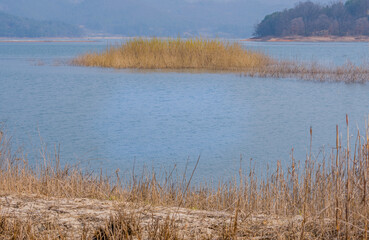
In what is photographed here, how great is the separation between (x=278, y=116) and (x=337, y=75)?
789 cm

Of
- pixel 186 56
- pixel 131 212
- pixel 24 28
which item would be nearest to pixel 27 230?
pixel 131 212

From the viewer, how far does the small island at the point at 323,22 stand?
63.7m

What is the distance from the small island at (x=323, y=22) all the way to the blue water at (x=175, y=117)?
47.8 m

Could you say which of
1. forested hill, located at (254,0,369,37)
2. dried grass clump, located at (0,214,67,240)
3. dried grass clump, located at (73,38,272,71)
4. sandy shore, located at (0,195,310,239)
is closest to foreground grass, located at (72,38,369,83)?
dried grass clump, located at (73,38,272,71)

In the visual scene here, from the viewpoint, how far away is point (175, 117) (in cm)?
1233

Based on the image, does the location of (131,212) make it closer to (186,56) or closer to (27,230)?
(27,230)

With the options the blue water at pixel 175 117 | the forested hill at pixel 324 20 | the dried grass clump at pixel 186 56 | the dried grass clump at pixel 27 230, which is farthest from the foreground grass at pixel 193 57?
the forested hill at pixel 324 20

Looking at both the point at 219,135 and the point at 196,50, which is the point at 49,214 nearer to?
the point at 219,135

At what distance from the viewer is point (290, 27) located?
67.2 metres

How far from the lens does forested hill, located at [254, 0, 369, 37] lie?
63675 mm

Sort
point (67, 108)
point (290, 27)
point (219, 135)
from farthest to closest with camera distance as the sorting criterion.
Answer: point (290, 27) → point (67, 108) → point (219, 135)

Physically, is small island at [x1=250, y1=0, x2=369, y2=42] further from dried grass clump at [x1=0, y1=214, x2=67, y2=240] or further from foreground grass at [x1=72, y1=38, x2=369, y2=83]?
dried grass clump at [x1=0, y1=214, x2=67, y2=240]

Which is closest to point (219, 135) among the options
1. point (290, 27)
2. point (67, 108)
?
point (67, 108)

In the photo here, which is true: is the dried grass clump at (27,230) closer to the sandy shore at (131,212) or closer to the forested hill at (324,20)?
the sandy shore at (131,212)
